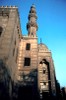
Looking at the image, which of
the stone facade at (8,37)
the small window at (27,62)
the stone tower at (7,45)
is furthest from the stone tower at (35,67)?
the stone tower at (7,45)

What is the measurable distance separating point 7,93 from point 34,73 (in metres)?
5.57

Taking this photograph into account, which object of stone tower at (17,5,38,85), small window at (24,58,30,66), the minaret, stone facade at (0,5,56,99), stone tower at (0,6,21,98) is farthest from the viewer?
the minaret

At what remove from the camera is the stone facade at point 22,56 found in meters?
15.0

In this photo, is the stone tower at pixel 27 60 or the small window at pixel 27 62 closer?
the stone tower at pixel 27 60

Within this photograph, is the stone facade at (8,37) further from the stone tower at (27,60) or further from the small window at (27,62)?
the small window at (27,62)

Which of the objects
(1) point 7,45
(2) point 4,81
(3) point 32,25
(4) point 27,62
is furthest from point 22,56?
(3) point 32,25

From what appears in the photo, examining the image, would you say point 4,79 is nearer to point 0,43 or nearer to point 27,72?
point 0,43

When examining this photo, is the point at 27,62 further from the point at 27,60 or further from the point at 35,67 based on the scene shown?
the point at 35,67

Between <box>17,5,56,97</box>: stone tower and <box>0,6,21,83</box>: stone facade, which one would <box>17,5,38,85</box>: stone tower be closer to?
<box>17,5,56,97</box>: stone tower

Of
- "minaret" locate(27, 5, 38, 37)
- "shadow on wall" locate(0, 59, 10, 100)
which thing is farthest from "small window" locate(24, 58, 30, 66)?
"minaret" locate(27, 5, 38, 37)

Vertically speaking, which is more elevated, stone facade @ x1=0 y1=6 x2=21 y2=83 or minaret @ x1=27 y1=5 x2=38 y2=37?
minaret @ x1=27 y1=5 x2=38 y2=37

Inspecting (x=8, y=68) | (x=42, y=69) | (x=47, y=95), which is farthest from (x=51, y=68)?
(x=8, y=68)

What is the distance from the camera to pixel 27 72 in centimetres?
1766

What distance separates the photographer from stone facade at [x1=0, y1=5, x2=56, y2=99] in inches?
592
